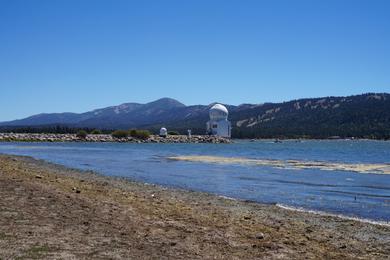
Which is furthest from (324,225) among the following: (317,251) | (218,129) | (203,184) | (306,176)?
(218,129)

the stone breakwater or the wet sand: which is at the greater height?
the stone breakwater

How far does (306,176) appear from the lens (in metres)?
36.7

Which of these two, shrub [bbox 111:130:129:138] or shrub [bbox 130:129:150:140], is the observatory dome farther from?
shrub [bbox 111:130:129:138]

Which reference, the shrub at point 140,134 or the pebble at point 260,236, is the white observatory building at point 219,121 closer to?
the shrub at point 140,134

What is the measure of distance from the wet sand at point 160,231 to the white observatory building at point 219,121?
145035 mm

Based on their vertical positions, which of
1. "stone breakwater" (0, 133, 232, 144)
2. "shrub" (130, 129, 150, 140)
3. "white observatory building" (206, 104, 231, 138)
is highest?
"white observatory building" (206, 104, 231, 138)

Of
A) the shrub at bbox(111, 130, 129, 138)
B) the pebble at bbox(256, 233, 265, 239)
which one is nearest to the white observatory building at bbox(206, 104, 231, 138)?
the shrub at bbox(111, 130, 129, 138)

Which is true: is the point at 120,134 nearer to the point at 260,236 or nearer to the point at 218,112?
the point at 218,112

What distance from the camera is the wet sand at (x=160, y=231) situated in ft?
33.5

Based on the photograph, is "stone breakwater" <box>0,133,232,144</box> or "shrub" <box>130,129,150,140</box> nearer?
"stone breakwater" <box>0,133,232,144</box>

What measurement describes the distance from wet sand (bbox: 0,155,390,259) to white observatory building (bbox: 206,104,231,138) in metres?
145

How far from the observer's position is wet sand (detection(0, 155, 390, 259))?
10.2 metres

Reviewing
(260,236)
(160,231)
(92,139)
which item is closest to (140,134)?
(92,139)

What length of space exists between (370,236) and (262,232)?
325cm
